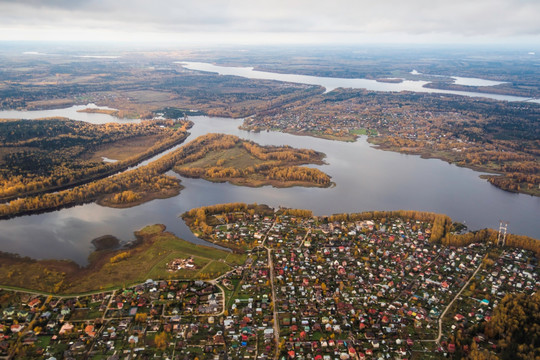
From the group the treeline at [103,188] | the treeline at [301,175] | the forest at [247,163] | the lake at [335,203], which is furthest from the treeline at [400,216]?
the treeline at [103,188]

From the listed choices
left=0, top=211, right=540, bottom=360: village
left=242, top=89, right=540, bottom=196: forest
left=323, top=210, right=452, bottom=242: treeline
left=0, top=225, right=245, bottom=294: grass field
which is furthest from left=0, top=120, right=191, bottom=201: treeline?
left=323, top=210, right=452, bottom=242: treeline

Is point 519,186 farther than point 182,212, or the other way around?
point 519,186

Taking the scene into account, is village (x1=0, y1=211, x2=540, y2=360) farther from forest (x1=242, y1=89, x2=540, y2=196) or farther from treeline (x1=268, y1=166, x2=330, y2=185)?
forest (x1=242, y1=89, x2=540, y2=196)

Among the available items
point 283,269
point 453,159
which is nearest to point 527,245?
point 283,269

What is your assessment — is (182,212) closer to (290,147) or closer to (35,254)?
(35,254)

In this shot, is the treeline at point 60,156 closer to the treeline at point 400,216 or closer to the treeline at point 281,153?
the treeline at point 281,153

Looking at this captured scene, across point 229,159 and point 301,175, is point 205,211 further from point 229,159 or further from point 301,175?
point 229,159
